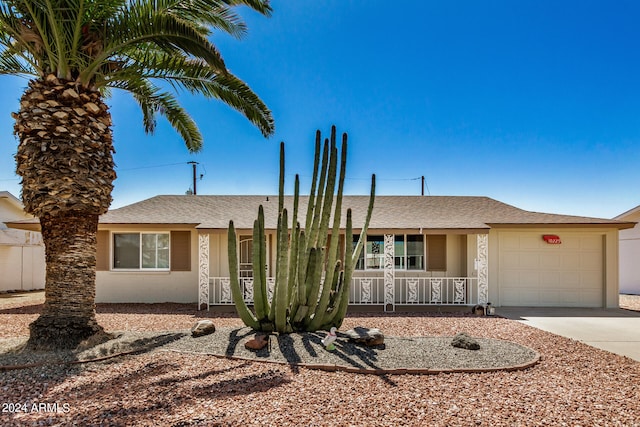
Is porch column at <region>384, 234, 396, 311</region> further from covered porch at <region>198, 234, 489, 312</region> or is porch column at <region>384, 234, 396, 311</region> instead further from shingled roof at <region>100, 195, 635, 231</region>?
shingled roof at <region>100, 195, 635, 231</region>

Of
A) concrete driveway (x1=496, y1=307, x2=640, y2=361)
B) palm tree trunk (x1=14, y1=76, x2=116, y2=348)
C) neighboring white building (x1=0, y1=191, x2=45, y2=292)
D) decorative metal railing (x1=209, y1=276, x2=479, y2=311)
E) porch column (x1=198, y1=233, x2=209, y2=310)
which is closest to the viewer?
palm tree trunk (x1=14, y1=76, x2=116, y2=348)

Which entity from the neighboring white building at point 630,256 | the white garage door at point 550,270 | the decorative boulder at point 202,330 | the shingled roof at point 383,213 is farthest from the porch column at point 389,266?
the neighboring white building at point 630,256

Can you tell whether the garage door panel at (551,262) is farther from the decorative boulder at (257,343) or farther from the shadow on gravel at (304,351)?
the decorative boulder at (257,343)

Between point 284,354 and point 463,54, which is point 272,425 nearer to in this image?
point 284,354

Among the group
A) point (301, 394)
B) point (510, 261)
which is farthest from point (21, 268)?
point (510, 261)

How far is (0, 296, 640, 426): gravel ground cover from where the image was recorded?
13.9 ft

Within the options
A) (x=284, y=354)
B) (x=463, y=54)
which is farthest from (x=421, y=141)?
(x=284, y=354)

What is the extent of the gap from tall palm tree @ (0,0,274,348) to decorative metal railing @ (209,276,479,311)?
544 centimetres

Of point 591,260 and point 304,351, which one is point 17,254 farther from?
point 591,260

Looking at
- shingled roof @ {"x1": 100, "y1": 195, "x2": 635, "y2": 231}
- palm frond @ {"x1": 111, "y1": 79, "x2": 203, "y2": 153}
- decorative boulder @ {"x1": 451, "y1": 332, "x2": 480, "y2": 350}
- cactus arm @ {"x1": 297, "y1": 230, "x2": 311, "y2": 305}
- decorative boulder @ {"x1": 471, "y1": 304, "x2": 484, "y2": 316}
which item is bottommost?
decorative boulder @ {"x1": 471, "y1": 304, "x2": 484, "y2": 316}

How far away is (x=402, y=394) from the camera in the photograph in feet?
16.3

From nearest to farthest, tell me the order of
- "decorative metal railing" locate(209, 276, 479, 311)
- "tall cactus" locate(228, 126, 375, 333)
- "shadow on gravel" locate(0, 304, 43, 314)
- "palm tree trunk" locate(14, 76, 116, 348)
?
"palm tree trunk" locate(14, 76, 116, 348) < "tall cactus" locate(228, 126, 375, 333) < "shadow on gravel" locate(0, 304, 43, 314) < "decorative metal railing" locate(209, 276, 479, 311)

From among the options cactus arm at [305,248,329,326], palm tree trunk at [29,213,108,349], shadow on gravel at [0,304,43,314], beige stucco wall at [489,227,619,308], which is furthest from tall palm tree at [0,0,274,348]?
beige stucco wall at [489,227,619,308]

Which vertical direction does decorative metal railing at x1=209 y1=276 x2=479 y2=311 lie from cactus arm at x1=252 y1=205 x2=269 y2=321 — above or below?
below
